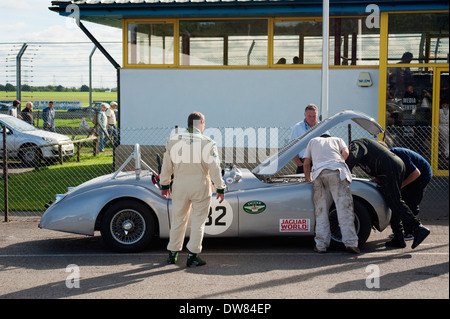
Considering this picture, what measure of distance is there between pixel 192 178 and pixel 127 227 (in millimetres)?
1237

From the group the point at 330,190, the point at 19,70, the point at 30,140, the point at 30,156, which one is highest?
the point at 19,70

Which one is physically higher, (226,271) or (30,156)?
(30,156)

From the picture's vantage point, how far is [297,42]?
14.2 metres

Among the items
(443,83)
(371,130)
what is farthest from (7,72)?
(371,130)

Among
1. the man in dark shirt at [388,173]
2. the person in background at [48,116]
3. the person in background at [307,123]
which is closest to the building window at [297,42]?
the person in background at [307,123]

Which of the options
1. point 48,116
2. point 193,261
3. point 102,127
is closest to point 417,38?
point 193,261

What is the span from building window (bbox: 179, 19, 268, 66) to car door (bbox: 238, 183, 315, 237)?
714 centimetres

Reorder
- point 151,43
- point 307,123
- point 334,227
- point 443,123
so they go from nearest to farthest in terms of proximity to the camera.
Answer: point 334,227
point 307,123
point 443,123
point 151,43

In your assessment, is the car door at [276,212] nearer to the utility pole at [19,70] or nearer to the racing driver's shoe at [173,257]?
the racing driver's shoe at [173,257]

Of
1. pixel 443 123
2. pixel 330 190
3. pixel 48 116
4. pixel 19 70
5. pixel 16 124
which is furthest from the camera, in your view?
pixel 48 116

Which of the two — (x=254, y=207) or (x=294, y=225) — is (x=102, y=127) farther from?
(x=294, y=225)

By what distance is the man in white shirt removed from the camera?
7.59 meters

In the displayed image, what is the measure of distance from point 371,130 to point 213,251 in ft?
8.47

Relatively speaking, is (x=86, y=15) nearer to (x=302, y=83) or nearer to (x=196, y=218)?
(x=302, y=83)
